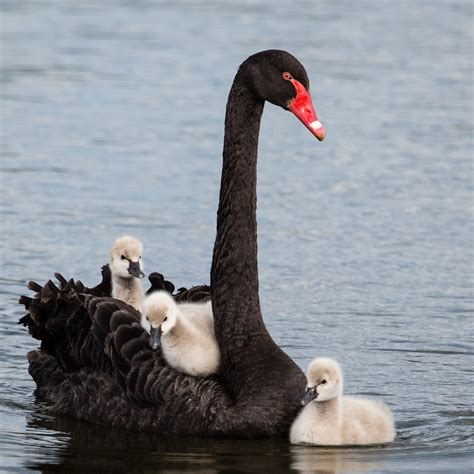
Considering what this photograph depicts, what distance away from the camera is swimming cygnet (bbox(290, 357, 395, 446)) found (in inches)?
Result: 245

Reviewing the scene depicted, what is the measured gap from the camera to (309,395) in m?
6.23

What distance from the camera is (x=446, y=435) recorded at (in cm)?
670

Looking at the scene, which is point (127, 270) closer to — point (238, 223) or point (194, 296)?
point (194, 296)

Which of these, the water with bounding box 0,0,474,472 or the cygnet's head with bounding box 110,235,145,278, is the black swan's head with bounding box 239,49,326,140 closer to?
the cygnet's head with bounding box 110,235,145,278

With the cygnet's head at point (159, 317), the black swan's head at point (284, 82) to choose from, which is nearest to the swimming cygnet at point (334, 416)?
the cygnet's head at point (159, 317)

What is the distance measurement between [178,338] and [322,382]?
2.24ft

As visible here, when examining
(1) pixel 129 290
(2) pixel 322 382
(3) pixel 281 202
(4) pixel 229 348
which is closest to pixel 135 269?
(1) pixel 129 290

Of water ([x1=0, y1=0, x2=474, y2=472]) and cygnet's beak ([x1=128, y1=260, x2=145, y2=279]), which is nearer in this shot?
water ([x1=0, y1=0, x2=474, y2=472])

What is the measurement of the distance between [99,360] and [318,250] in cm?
338

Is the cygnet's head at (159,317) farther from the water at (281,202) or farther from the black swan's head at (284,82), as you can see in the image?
the black swan's head at (284,82)

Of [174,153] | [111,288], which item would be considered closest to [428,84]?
[174,153]

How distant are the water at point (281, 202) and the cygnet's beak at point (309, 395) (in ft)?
0.88

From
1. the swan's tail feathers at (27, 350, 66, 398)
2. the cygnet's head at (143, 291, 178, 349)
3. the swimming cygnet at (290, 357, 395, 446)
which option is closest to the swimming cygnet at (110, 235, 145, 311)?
the swan's tail feathers at (27, 350, 66, 398)

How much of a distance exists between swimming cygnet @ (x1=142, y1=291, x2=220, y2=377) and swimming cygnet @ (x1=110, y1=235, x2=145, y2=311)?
526mm
